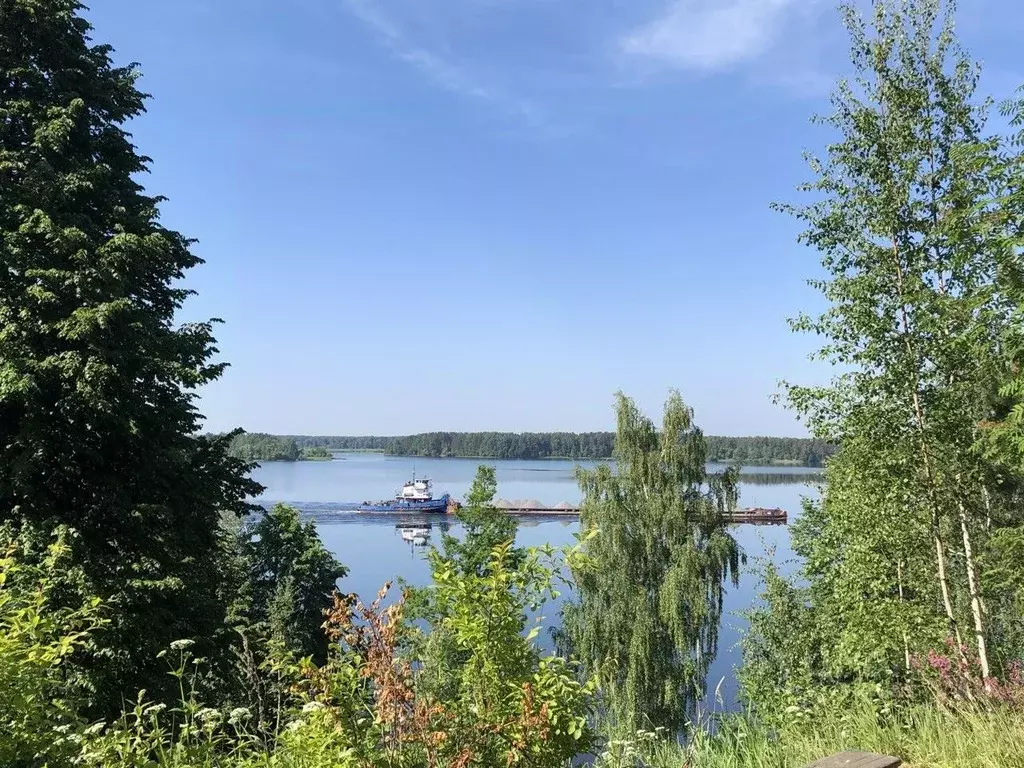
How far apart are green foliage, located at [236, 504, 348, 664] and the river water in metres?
1.98

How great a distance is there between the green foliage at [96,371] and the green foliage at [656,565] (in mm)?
10110

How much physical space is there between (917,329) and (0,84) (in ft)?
38.7

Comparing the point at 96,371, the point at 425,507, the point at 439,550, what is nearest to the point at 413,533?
the point at 425,507

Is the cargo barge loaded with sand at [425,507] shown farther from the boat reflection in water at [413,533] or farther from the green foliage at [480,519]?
the green foliage at [480,519]

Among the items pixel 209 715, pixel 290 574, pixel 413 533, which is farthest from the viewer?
pixel 413 533

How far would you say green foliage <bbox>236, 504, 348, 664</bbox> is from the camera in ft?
66.3

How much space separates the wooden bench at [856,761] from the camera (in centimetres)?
248

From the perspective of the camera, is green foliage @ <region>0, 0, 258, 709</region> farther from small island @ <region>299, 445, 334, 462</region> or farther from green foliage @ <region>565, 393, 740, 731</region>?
small island @ <region>299, 445, 334, 462</region>

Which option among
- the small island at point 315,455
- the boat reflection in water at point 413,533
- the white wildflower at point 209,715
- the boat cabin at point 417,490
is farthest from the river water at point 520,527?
the small island at point 315,455

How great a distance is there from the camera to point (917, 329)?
7.12 metres

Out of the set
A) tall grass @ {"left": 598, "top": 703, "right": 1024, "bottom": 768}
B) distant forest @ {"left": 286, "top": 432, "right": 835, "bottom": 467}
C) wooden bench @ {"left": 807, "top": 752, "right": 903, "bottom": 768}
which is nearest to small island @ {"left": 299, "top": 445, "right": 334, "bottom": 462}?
distant forest @ {"left": 286, "top": 432, "right": 835, "bottom": 467}

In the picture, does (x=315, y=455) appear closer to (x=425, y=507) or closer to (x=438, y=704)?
(x=425, y=507)

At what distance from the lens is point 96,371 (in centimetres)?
782

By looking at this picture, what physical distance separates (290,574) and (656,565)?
11.2 metres
